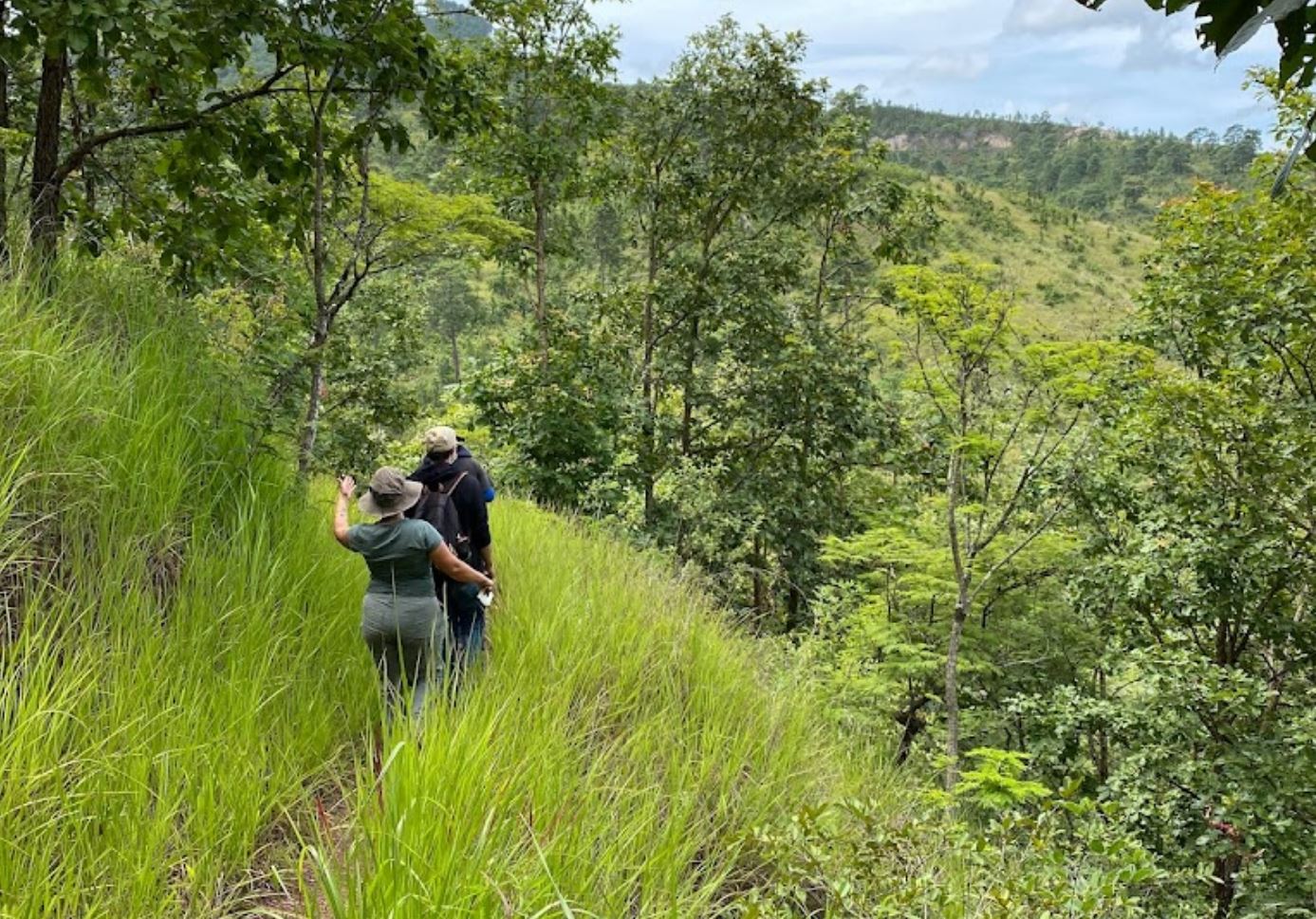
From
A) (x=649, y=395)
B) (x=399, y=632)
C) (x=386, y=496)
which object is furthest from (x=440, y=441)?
(x=649, y=395)

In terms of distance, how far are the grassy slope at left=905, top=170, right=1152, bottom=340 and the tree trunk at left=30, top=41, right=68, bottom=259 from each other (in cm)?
4438

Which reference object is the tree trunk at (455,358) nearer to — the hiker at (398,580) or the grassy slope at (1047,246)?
the grassy slope at (1047,246)

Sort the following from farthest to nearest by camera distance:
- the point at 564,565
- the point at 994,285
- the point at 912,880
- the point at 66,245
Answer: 1. the point at 994,285
2. the point at 564,565
3. the point at 66,245
4. the point at 912,880

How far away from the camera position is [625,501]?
35.6 feet

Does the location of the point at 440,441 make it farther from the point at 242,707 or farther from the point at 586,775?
the point at 586,775

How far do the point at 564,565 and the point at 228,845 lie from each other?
3.15 metres

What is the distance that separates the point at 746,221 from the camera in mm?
12953

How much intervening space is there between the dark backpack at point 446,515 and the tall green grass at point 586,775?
423mm

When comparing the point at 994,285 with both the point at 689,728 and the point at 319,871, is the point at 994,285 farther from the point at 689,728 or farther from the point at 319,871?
the point at 319,871

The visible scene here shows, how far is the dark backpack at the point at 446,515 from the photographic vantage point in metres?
4.09

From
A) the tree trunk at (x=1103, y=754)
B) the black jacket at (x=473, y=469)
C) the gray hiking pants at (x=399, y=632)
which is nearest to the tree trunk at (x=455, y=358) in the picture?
the tree trunk at (x=1103, y=754)

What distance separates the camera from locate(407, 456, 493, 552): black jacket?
13.8 ft

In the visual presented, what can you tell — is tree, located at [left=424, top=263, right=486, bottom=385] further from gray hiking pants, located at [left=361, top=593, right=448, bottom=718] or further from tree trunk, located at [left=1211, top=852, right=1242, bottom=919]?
gray hiking pants, located at [left=361, top=593, right=448, bottom=718]

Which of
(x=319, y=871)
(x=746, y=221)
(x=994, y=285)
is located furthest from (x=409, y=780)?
(x=746, y=221)
